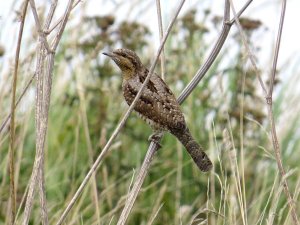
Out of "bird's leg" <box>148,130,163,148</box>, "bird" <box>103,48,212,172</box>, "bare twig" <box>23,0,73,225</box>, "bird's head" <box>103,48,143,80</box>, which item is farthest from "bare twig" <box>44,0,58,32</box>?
"bird's head" <box>103,48,143,80</box>

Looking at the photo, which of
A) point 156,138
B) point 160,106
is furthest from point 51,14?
point 160,106

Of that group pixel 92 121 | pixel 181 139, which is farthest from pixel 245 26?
pixel 181 139

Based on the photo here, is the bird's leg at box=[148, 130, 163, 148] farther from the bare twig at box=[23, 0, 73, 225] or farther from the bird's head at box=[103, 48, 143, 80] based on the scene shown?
the bare twig at box=[23, 0, 73, 225]

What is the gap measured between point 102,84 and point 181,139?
2164 millimetres

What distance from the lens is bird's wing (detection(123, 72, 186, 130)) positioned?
12.1ft

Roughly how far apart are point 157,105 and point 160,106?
0.07 feet

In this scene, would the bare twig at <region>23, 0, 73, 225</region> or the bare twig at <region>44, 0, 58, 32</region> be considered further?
the bare twig at <region>44, 0, 58, 32</region>

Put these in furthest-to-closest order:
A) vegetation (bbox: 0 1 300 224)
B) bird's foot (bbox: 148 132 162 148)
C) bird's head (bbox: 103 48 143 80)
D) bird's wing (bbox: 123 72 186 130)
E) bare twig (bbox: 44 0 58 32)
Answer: vegetation (bbox: 0 1 300 224) → bird's head (bbox: 103 48 143 80) → bird's wing (bbox: 123 72 186 130) → bird's foot (bbox: 148 132 162 148) → bare twig (bbox: 44 0 58 32)

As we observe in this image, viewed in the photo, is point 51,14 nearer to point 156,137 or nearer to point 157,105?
point 156,137

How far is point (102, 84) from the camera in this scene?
595 cm

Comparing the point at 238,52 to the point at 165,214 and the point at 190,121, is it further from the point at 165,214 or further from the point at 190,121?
the point at 165,214

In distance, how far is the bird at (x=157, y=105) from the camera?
3684 mm

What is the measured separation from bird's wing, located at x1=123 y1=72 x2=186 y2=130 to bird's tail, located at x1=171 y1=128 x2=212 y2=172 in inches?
2.7

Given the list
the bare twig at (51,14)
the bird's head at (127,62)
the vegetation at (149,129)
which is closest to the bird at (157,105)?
the bird's head at (127,62)
